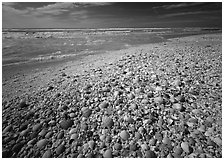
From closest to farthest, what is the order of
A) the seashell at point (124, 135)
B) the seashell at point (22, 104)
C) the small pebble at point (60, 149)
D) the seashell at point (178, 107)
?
the small pebble at point (60, 149) < the seashell at point (124, 135) < the seashell at point (178, 107) < the seashell at point (22, 104)

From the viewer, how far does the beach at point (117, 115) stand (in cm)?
199

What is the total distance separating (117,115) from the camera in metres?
2.54

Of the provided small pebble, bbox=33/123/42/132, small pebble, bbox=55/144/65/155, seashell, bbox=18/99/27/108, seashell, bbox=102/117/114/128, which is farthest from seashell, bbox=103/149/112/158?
seashell, bbox=18/99/27/108

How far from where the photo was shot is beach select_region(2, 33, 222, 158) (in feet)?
6.54

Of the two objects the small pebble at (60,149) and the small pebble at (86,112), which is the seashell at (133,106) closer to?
the small pebble at (86,112)

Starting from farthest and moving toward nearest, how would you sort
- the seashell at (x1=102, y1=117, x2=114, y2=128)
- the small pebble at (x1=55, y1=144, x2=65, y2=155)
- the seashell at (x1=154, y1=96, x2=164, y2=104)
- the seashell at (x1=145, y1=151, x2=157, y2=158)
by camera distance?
the seashell at (x1=154, y1=96, x2=164, y2=104)
the seashell at (x1=102, y1=117, x2=114, y2=128)
the small pebble at (x1=55, y1=144, x2=65, y2=155)
the seashell at (x1=145, y1=151, x2=157, y2=158)

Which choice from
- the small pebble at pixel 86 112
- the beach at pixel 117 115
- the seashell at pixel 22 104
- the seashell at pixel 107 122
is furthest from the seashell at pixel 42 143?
the seashell at pixel 22 104

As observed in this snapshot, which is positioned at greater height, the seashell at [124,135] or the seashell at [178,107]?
the seashell at [178,107]

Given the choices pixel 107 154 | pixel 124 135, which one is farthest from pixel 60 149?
pixel 124 135

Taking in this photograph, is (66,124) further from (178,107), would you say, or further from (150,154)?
(178,107)

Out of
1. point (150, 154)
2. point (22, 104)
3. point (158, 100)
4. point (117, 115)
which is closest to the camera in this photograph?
point (150, 154)

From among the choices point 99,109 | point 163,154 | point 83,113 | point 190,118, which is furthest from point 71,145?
point 190,118

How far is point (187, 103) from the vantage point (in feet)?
9.02

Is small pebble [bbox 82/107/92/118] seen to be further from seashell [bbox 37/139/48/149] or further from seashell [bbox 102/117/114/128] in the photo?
seashell [bbox 37/139/48/149]
